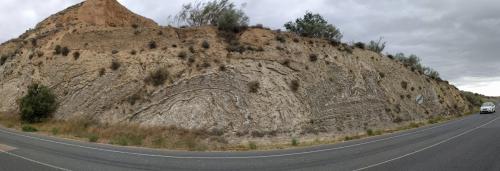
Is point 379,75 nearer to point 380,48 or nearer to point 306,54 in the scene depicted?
point 306,54

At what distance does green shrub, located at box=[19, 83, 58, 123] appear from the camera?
33562mm

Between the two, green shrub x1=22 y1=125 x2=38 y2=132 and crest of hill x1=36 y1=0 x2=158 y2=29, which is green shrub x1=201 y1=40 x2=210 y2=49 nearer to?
crest of hill x1=36 y1=0 x2=158 y2=29

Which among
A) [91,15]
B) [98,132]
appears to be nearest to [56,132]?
[98,132]

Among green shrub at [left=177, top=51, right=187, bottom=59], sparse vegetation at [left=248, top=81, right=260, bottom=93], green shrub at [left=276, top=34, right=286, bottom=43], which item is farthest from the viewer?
green shrub at [left=276, top=34, right=286, bottom=43]

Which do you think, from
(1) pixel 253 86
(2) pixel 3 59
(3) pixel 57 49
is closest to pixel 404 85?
(1) pixel 253 86

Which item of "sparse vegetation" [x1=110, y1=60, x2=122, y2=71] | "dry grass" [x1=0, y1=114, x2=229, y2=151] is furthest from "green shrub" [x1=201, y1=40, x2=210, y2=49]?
Result: "dry grass" [x1=0, y1=114, x2=229, y2=151]

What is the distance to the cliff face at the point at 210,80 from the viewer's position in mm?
30250

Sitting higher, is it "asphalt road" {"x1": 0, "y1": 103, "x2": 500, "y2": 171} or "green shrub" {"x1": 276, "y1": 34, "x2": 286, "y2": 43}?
"green shrub" {"x1": 276, "y1": 34, "x2": 286, "y2": 43}

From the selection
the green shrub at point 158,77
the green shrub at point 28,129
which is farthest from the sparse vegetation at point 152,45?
the green shrub at point 28,129

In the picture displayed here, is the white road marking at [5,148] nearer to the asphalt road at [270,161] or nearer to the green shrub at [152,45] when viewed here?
the asphalt road at [270,161]

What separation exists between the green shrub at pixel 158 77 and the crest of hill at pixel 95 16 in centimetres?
1382

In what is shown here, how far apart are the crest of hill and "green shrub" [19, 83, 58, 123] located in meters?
10.7

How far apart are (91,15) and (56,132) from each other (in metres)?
20.6

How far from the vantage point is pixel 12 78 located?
137 ft
